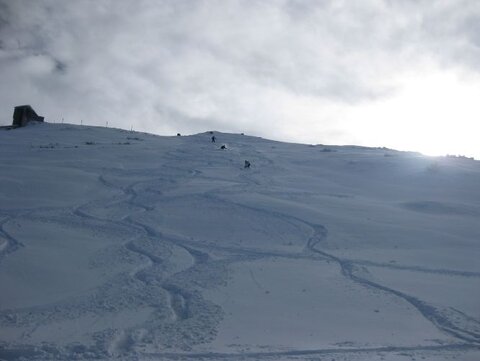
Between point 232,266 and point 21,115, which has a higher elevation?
point 21,115

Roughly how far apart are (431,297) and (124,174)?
9584 mm

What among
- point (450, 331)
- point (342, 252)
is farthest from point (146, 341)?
point (342, 252)

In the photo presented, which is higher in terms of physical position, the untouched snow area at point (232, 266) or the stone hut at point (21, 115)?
the stone hut at point (21, 115)

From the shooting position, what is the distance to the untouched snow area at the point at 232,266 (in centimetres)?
489

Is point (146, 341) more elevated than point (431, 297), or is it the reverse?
point (431, 297)

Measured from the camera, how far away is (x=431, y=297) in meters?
6.20

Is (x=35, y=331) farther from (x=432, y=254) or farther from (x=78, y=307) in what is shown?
(x=432, y=254)

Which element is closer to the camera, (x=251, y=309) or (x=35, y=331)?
(x=35, y=331)

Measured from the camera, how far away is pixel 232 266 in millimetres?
7152

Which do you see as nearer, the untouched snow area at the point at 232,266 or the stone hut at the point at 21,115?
the untouched snow area at the point at 232,266

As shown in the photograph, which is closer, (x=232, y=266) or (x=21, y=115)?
(x=232, y=266)

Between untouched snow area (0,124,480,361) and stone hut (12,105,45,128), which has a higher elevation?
stone hut (12,105,45,128)

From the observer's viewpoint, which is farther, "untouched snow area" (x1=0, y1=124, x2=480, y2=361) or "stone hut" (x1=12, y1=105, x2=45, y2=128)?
"stone hut" (x1=12, y1=105, x2=45, y2=128)

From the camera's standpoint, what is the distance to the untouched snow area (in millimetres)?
4895
